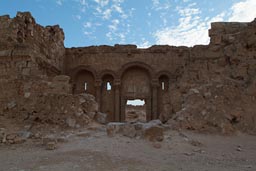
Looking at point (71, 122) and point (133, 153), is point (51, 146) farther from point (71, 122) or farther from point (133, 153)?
point (133, 153)

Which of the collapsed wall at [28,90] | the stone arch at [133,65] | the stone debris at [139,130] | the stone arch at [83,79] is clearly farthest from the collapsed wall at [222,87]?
the stone arch at [83,79]

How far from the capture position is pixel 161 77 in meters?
15.3

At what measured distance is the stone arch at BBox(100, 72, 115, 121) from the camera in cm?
1520

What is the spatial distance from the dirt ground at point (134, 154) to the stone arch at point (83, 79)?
8.65 meters

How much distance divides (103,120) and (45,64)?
445 cm

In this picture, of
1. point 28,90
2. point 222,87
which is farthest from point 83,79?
point 222,87

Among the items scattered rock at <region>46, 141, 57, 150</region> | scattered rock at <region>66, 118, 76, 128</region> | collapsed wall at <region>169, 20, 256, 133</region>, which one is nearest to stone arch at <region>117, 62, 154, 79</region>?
collapsed wall at <region>169, 20, 256, 133</region>

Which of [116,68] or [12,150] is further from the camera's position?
[116,68]

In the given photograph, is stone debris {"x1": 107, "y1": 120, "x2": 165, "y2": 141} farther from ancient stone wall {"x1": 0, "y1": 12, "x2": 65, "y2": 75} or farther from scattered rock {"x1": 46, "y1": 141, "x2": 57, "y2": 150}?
ancient stone wall {"x1": 0, "y1": 12, "x2": 65, "y2": 75}

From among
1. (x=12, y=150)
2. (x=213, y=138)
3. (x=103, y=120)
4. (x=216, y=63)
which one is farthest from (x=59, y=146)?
(x=216, y=63)

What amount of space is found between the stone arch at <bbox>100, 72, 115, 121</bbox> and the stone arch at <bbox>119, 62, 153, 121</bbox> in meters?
0.69

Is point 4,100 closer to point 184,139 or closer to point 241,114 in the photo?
point 184,139

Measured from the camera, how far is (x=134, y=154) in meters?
4.96

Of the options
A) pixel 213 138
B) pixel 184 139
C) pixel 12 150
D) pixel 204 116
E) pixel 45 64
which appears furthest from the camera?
pixel 45 64
